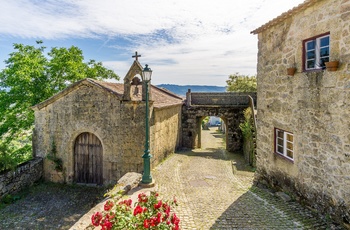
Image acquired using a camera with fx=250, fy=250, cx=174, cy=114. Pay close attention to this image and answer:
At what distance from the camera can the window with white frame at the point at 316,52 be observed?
22.6 feet

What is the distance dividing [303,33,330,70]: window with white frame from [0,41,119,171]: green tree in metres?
17.2

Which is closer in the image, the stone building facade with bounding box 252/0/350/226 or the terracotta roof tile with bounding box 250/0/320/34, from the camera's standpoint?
the stone building facade with bounding box 252/0/350/226

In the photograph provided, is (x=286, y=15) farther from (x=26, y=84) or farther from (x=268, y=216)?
(x=26, y=84)

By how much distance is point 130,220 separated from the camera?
489cm

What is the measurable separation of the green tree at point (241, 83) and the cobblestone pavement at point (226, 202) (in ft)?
63.2

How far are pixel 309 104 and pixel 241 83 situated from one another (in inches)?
1017

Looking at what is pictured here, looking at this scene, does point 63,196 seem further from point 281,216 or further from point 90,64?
point 90,64

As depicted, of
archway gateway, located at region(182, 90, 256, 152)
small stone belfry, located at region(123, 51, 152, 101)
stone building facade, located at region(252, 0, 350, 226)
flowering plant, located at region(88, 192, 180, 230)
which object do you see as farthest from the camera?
archway gateway, located at region(182, 90, 256, 152)

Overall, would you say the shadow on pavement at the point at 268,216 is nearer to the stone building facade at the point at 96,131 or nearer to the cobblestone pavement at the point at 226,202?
the cobblestone pavement at the point at 226,202

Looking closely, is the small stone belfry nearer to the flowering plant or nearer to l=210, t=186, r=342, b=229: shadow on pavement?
l=210, t=186, r=342, b=229: shadow on pavement

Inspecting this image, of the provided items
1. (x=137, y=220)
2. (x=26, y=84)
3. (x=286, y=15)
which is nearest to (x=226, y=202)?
(x=137, y=220)

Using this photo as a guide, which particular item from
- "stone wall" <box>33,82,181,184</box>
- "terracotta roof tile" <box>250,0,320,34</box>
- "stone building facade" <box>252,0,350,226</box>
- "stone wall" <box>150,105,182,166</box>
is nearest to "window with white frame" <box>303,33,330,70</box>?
"stone building facade" <box>252,0,350,226</box>

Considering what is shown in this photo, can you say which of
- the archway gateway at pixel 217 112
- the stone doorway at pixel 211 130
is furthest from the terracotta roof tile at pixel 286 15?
the stone doorway at pixel 211 130

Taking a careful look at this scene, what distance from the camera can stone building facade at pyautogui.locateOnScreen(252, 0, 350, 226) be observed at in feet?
20.4
